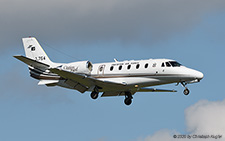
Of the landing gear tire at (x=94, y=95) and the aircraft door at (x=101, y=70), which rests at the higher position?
the aircraft door at (x=101, y=70)

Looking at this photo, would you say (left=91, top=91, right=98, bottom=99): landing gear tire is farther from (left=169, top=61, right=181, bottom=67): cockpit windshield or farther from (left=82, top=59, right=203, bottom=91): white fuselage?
(left=169, top=61, right=181, bottom=67): cockpit windshield

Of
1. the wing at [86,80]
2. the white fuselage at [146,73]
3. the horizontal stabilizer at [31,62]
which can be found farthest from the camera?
the wing at [86,80]

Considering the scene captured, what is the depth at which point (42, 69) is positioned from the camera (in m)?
38.5

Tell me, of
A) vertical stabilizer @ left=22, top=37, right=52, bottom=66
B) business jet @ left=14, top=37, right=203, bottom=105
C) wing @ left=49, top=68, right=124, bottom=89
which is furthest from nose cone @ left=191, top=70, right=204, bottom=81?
vertical stabilizer @ left=22, top=37, right=52, bottom=66

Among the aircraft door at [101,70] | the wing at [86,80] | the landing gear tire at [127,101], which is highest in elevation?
the aircraft door at [101,70]

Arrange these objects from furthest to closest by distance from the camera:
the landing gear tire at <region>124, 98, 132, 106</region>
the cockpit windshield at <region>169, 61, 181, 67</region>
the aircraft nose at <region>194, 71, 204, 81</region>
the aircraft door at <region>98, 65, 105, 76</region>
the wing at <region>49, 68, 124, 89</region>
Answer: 1. the landing gear tire at <region>124, 98, 132, 106</region>
2. the aircraft door at <region>98, 65, 105, 76</region>
3. the wing at <region>49, 68, 124, 89</region>
4. the cockpit windshield at <region>169, 61, 181, 67</region>
5. the aircraft nose at <region>194, 71, 204, 81</region>

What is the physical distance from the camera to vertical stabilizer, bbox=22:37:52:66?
4119 cm

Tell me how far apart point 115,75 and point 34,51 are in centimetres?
891

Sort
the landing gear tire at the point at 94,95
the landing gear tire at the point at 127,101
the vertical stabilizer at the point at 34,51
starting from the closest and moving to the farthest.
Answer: the landing gear tire at the point at 94,95 → the landing gear tire at the point at 127,101 → the vertical stabilizer at the point at 34,51

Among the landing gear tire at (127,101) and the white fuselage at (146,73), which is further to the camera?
the landing gear tire at (127,101)

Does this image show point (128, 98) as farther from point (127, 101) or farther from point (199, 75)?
point (199, 75)

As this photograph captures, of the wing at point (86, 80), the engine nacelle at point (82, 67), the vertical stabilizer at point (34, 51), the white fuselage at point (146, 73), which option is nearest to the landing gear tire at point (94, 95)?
the wing at point (86, 80)

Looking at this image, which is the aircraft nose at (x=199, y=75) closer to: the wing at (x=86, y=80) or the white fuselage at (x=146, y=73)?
the white fuselage at (x=146, y=73)

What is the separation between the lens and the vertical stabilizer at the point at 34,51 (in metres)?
41.2
